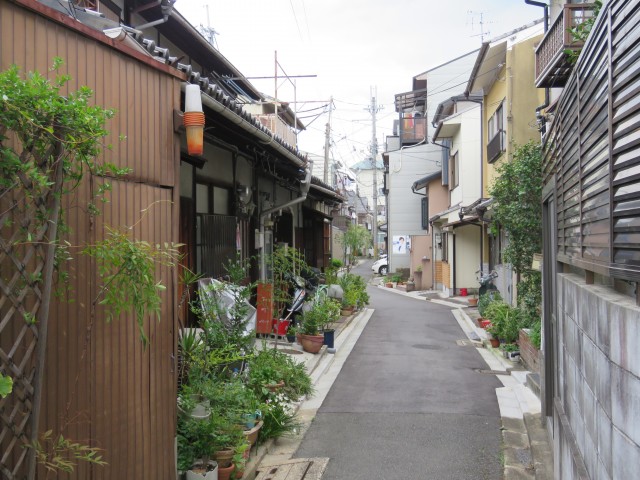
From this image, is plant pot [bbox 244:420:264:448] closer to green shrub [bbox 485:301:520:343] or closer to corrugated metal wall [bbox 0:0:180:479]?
corrugated metal wall [bbox 0:0:180:479]

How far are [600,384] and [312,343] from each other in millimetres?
9195

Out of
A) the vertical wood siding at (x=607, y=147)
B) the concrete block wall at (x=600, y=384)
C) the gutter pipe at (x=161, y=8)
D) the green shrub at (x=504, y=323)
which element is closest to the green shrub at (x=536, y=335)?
the green shrub at (x=504, y=323)

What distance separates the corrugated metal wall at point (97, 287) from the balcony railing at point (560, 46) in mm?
5797

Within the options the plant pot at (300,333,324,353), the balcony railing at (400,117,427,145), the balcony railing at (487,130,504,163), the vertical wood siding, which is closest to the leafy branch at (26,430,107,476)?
the vertical wood siding

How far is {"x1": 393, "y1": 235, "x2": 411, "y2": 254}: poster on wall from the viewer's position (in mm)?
37250

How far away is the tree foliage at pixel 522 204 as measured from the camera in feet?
34.4

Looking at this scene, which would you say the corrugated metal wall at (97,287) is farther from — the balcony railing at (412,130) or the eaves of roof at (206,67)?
the balcony railing at (412,130)

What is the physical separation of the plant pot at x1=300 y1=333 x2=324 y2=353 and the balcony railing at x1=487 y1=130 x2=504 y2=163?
8.37 m

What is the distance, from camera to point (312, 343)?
1170cm

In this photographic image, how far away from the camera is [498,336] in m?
12.9

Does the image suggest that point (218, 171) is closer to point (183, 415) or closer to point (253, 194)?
point (253, 194)

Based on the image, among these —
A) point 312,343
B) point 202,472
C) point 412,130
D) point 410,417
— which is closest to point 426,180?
point 412,130

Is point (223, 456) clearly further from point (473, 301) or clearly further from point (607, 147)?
point (473, 301)

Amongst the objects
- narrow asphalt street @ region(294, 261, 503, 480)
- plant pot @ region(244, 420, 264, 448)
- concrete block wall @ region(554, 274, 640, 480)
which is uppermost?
concrete block wall @ region(554, 274, 640, 480)
